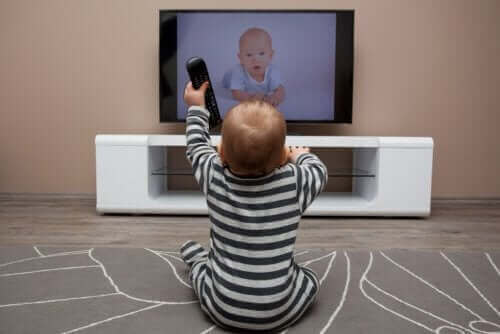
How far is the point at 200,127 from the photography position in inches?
42.0

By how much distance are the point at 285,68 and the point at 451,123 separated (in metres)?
1.14

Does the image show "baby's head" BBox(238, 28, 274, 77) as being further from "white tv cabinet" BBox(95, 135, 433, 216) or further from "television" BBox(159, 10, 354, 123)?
"white tv cabinet" BBox(95, 135, 433, 216)

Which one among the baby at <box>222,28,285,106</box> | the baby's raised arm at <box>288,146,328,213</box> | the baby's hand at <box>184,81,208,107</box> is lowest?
the baby's raised arm at <box>288,146,328,213</box>

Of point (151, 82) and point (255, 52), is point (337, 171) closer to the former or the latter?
point (255, 52)

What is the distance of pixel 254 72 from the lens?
2551mm

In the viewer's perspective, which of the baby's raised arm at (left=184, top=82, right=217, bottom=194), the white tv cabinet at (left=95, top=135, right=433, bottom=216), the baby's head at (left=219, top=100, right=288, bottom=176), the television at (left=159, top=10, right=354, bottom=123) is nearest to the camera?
the baby's head at (left=219, top=100, right=288, bottom=176)

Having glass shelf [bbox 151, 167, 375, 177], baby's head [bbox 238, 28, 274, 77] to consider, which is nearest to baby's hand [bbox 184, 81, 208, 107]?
glass shelf [bbox 151, 167, 375, 177]

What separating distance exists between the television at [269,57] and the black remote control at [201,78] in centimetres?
144

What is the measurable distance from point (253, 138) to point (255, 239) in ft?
0.73

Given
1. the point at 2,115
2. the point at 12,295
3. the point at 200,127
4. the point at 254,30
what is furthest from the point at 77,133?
the point at 200,127

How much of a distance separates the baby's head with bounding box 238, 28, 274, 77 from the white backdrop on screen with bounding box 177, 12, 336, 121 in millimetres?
30

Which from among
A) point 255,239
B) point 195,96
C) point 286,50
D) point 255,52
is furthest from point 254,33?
point 255,239

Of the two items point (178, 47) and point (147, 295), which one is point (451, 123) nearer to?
point (178, 47)

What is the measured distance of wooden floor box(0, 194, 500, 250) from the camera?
1805 millimetres
